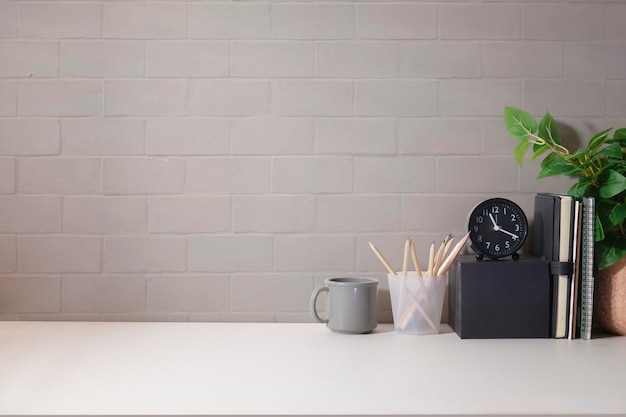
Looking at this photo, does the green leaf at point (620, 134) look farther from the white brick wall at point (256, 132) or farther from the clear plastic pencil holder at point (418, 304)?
the clear plastic pencil holder at point (418, 304)

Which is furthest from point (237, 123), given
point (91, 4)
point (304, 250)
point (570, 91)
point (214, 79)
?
point (570, 91)

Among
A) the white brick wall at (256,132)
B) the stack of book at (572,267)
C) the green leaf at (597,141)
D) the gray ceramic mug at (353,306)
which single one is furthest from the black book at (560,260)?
the gray ceramic mug at (353,306)

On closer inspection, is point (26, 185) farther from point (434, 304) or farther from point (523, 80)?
point (523, 80)

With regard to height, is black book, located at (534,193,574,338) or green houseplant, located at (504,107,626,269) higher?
green houseplant, located at (504,107,626,269)

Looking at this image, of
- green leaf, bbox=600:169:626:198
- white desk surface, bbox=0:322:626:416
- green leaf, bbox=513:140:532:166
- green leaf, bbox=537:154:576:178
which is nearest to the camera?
white desk surface, bbox=0:322:626:416

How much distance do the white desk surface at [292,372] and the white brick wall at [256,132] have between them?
185mm

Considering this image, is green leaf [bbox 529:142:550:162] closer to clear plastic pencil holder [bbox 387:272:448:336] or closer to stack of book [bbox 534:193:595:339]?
stack of book [bbox 534:193:595:339]

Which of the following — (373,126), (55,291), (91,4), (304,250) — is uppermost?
(91,4)

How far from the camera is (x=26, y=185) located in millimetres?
1942

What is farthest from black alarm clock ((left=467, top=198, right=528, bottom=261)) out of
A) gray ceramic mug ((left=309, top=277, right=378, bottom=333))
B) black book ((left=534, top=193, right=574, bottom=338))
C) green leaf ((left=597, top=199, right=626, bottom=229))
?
gray ceramic mug ((left=309, top=277, right=378, bottom=333))

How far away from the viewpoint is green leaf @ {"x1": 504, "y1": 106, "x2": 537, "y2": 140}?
184 cm

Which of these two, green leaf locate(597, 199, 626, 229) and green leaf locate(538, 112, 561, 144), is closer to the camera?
green leaf locate(597, 199, 626, 229)

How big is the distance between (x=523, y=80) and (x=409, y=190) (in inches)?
17.7

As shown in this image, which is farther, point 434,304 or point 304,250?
point 304,250
